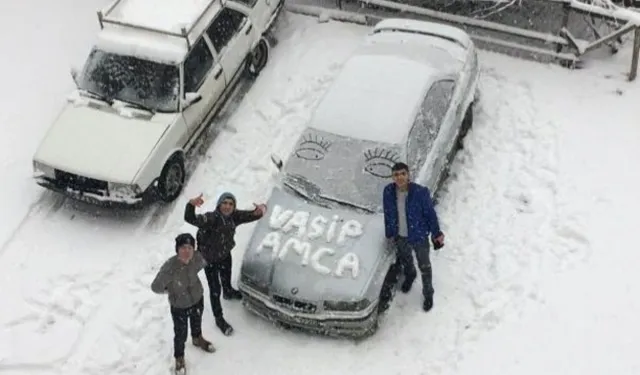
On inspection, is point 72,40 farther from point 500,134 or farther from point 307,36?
point 500,134

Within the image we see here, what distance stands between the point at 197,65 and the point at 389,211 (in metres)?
3.78

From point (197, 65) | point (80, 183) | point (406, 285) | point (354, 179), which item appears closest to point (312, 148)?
point (354, 179)

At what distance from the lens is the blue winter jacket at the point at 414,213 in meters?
10.0

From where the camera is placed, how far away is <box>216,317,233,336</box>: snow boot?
10.6 metres

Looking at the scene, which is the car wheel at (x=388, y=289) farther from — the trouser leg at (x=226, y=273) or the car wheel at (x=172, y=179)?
the car wheel at (x=172, y=179)

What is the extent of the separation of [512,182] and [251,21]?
14.0ft

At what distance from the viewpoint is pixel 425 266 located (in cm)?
1041

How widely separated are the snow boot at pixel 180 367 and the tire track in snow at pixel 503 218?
2629 millimetres

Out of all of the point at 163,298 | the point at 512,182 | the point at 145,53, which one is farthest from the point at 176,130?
the point at 512,182

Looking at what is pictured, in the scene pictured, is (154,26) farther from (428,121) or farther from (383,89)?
(428,121)

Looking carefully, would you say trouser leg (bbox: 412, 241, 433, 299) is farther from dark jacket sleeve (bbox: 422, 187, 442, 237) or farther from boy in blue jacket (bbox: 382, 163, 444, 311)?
dark jacket sleeve (bbox: 422, 187, 442, 237)

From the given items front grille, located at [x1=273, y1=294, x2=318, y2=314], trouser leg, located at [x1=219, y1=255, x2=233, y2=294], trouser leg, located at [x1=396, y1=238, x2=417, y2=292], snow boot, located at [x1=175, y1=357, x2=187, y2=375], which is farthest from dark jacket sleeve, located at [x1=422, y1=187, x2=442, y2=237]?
snow boot, located at [x1=175, y1=357, x2=187, y2=375]

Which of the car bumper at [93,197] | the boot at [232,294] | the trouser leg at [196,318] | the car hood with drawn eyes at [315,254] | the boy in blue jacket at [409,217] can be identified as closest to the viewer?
the trouser leg at [196,318]

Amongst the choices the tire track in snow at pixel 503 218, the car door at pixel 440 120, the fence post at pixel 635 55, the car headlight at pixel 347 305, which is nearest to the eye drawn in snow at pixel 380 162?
the car door at pixel 440 120
